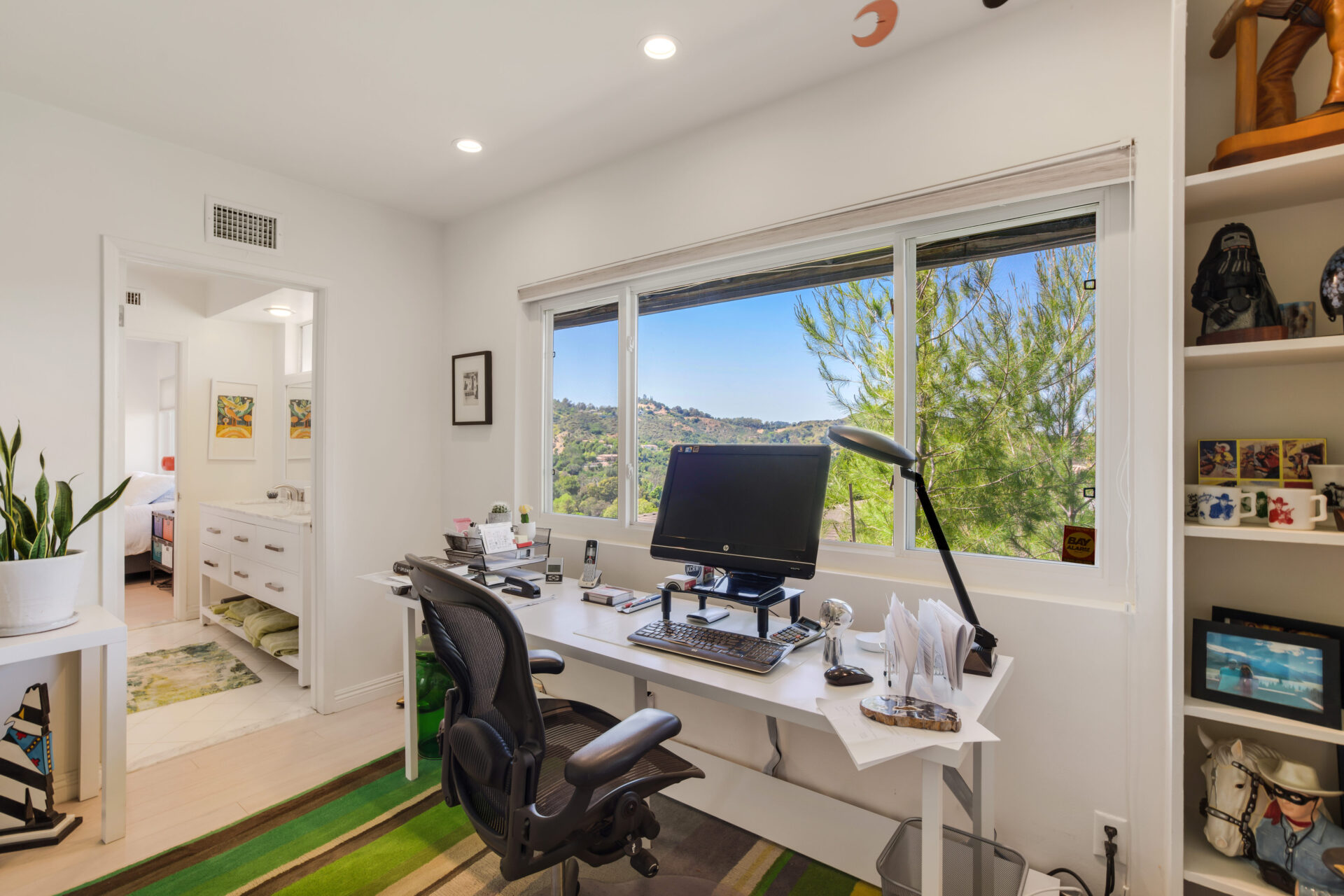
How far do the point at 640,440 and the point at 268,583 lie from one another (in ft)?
8.19

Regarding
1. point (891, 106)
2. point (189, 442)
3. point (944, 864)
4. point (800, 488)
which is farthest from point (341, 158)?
point (944, 864)

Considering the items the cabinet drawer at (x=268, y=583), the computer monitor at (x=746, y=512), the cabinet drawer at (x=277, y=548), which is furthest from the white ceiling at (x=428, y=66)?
the cabinet drawer at (x=268, y=583)

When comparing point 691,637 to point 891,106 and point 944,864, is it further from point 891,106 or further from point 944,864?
point 891,106

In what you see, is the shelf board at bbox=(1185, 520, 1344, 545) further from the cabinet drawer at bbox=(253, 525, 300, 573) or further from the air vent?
the cabinet drawer at bbox=(253, 525, 300, 573)

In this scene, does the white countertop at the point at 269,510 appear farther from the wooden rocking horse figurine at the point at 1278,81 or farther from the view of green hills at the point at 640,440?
the wooden rocking horse figurine at the point at 1278,81

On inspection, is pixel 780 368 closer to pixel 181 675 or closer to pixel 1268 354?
pixel 1268 354

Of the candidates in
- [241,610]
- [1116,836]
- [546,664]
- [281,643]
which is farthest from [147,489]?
[1116,836]

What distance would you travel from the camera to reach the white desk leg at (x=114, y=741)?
204 cm

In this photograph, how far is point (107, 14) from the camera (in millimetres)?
1821

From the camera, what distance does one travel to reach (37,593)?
2.02 m

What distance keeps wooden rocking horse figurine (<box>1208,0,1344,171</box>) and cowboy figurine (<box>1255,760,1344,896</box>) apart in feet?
4.38

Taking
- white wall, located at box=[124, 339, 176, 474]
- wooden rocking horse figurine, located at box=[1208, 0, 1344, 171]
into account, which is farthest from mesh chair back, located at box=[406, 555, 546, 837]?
white wall, located at box=[124, 339, 176, 474]

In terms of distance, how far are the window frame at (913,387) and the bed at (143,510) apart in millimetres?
4988

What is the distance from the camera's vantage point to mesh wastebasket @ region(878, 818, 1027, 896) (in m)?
1.58
